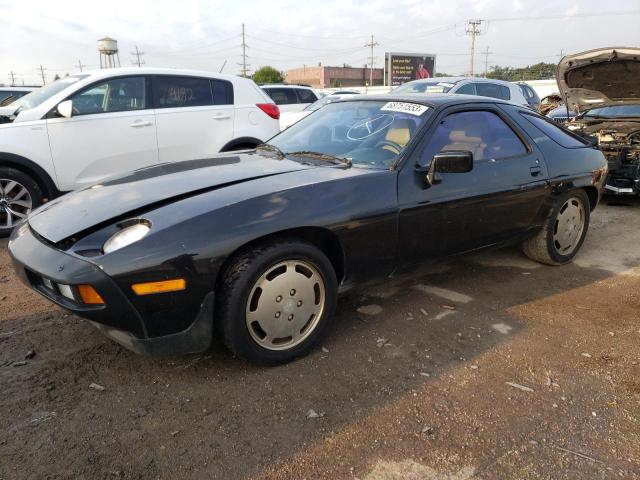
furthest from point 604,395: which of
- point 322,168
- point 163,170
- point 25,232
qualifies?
point 25,232

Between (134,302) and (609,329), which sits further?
(609,329)

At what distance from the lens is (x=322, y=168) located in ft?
10.1

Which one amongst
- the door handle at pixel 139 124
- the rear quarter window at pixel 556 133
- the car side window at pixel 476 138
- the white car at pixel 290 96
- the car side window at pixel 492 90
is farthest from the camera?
the white car at pixel 290 96

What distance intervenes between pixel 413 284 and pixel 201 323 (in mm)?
2048

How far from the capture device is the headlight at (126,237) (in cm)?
229

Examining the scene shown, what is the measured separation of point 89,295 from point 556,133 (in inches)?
152

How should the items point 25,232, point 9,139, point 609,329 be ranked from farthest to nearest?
point 9,139 < point 609,329 < point 25,232

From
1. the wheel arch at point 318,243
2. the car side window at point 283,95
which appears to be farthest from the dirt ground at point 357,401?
the car side window at point 283,95

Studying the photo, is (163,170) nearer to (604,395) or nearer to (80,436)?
(80,436)

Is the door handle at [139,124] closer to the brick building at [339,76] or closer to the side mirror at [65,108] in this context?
the side mirror at [65,108]

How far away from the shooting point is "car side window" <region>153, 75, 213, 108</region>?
6.02 meters

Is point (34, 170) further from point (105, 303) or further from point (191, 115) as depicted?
point (105, 303)

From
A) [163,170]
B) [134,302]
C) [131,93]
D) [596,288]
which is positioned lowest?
[596,288]

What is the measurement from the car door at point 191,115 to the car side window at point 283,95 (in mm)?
6619
